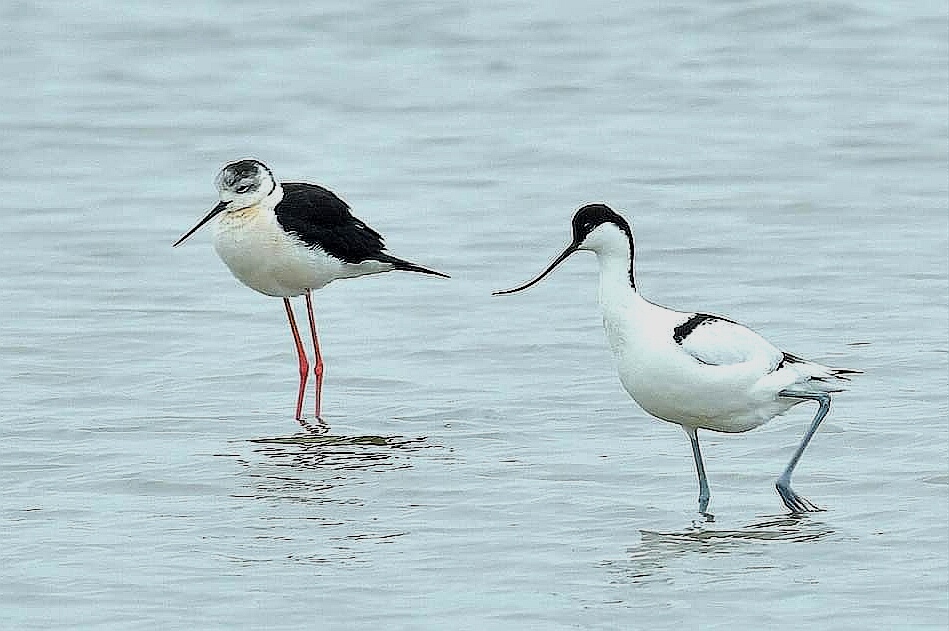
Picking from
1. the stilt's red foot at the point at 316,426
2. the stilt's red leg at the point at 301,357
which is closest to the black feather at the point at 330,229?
the stilt's red leg at the point at 301,357

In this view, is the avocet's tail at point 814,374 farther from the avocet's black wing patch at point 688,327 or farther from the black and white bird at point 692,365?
the avocet's black wing patch at point 688,327

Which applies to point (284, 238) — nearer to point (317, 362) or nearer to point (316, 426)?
point (317, 362)

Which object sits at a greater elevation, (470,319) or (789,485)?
(789,485)

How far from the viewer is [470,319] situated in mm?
11320

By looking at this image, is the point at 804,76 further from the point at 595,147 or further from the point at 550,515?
the point at 550,515

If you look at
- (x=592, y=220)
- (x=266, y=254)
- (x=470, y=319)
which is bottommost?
(x=470, y=319)

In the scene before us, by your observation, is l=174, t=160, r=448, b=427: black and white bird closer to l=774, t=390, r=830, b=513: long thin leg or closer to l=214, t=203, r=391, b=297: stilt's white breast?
l=214, t=203, r=391, b=297: stilt's white breast

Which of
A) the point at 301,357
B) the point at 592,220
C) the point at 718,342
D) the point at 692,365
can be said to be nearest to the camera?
the point at 692,365

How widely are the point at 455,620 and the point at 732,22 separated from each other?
16.3 meters

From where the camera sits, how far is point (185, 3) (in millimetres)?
23781

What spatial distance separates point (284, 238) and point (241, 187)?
0.35 meters

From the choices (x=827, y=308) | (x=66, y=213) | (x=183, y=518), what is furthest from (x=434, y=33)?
(x=183, y=518)

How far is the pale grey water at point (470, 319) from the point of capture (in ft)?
22.4

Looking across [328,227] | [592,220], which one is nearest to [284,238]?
[328,227]
